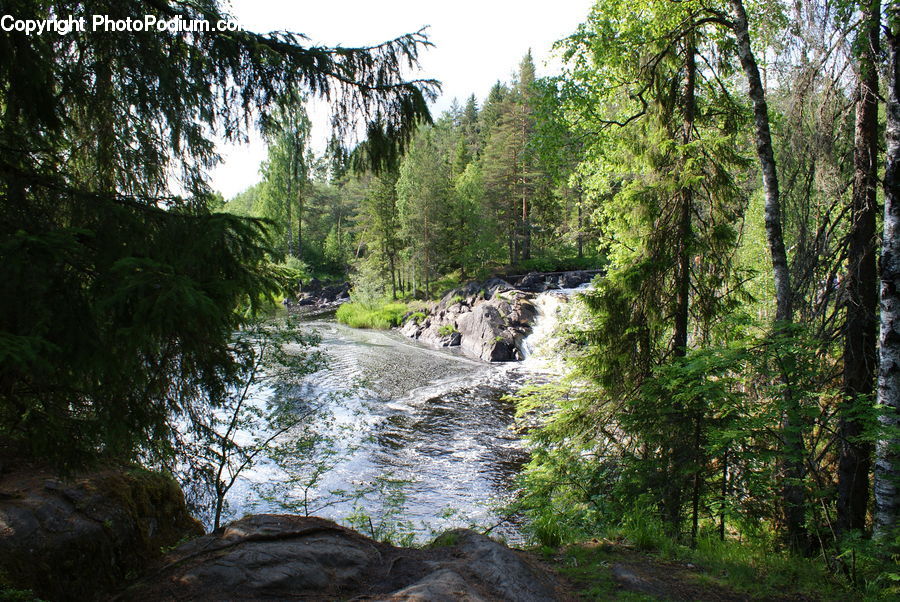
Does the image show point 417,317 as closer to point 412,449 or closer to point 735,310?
point 412,449

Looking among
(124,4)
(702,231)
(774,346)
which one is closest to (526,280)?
(702,231)

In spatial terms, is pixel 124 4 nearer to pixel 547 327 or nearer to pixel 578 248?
pixel 547 327

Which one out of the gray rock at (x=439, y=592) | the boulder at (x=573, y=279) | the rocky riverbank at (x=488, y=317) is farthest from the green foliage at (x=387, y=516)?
the boulder at (x=573, y=279)

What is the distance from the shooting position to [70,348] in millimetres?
2514

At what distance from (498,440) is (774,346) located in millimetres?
7947

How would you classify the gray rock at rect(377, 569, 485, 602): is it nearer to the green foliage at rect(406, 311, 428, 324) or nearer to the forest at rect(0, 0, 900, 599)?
the forest at rect(0, 0, 900, 599)

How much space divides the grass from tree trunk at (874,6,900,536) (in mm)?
25946

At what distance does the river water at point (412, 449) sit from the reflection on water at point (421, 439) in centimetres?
2

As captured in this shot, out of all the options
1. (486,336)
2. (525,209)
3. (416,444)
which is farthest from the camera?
(525,209)

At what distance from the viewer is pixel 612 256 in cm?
877

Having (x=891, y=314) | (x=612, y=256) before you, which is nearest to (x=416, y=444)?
(x=612, y=256)

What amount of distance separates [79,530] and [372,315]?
84.9 ft

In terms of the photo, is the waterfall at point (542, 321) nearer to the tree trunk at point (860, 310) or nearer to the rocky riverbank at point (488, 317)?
the rocky riverbank at point (488, 317)

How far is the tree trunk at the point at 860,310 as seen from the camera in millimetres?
4758
